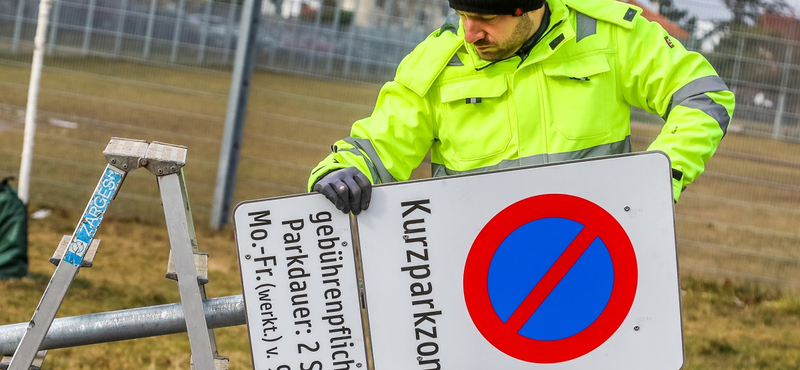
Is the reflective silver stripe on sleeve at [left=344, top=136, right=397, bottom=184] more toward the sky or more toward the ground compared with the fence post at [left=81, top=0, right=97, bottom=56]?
more toward the sky

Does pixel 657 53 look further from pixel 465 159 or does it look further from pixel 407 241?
pixel 407 241

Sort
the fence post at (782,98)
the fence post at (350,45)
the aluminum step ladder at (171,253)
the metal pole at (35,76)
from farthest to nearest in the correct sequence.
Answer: the fence post at (350,45) → the fence post at (782,98) → the metal pole at (35,76) → the aluminum step ladder at (171,253)

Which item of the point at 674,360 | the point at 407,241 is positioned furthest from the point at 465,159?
the point at 674,360

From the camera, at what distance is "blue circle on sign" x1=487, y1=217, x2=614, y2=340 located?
2.37 meters

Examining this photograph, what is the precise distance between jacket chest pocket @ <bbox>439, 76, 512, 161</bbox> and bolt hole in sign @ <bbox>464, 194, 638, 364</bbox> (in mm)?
427

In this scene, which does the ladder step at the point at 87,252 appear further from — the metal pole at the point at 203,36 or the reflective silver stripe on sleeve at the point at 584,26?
the metal pole at the point at 203,36

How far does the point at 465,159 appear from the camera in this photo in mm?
2816

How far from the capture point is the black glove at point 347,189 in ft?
7.76

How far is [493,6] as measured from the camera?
262 centimetres

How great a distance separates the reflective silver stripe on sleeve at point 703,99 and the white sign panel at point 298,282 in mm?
972

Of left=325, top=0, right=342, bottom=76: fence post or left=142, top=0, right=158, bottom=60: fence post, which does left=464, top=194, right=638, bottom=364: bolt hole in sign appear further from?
left=142, top=0, right=158, bottom=60: fence post

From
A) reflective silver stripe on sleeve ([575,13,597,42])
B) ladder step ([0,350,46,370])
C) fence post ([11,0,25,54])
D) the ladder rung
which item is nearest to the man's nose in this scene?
reflective silver stripe on sleeve ([575,13,597,42])

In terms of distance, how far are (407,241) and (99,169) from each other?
6573 millimetres

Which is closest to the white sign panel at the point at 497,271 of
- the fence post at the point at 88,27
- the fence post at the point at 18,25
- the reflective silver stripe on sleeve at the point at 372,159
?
the reflective silver stripe on sleeve at the point at 372,159
